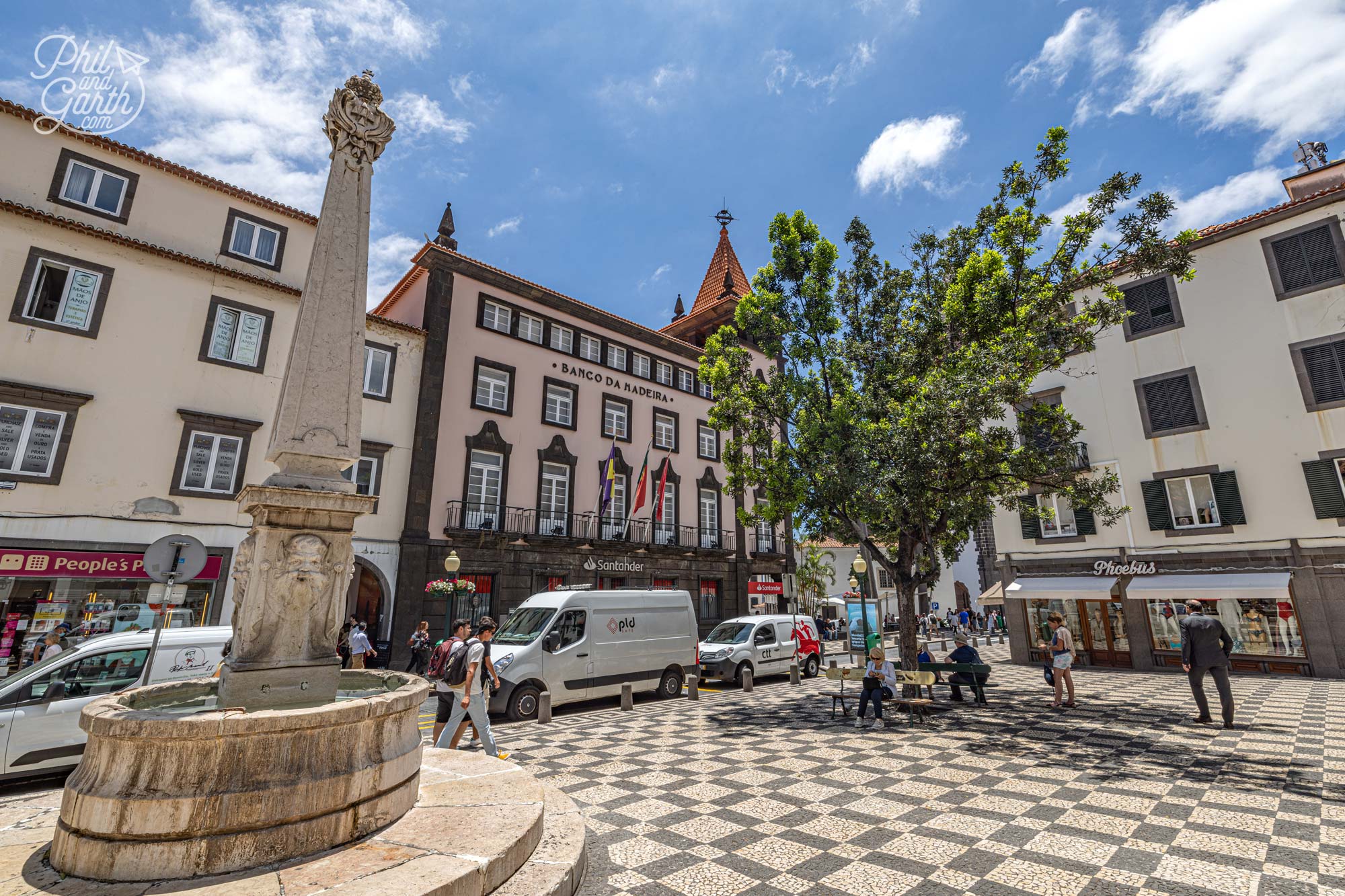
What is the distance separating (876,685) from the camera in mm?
10297

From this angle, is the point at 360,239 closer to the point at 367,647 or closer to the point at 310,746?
the point at 310,746

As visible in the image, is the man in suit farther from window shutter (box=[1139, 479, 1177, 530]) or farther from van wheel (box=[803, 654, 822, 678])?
window shutter (box=[1139, 479, 1177, 530])

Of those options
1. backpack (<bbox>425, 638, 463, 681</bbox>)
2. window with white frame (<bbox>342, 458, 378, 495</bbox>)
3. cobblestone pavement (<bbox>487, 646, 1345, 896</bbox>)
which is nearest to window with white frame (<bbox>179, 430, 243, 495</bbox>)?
window with white frame (<bbox>342, 458, 378, 495</bbox>)

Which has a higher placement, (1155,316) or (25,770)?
(1155,316)

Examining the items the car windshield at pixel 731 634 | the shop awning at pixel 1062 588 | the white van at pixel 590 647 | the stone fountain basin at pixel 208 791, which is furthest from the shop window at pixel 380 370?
the shop awning at pixel 1062 588

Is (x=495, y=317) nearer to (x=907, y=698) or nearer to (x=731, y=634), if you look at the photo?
(x=731, y=634)

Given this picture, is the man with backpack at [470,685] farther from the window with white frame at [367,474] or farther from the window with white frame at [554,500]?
the window with white frame at [554,500]

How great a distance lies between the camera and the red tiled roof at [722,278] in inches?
1284

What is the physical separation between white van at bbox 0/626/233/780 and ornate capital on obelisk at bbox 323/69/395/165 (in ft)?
17.6

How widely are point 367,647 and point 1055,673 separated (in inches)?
614

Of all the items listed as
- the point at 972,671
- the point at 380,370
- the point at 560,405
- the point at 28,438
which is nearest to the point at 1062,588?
the point at 972,671

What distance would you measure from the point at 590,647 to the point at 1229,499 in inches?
707

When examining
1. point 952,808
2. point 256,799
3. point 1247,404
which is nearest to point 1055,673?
point 952,808

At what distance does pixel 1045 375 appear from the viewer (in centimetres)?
2062
